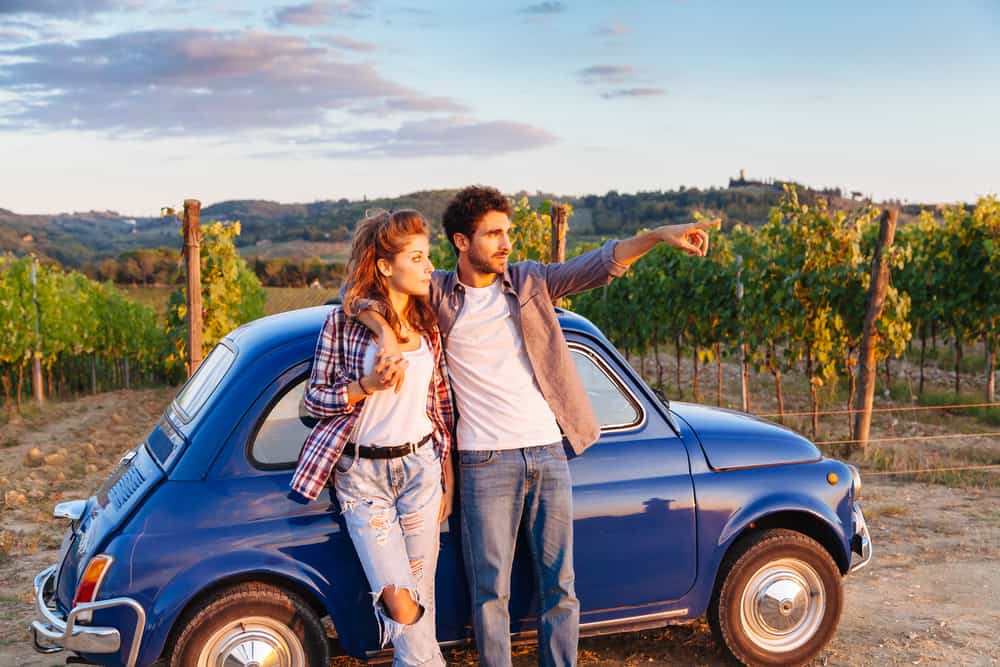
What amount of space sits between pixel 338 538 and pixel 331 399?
2.41 feet

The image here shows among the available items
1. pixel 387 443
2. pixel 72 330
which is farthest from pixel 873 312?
pixel 72 330

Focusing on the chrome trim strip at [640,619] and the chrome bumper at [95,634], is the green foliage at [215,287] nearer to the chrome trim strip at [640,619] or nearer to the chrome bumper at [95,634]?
the chrome bumper at [95,634]

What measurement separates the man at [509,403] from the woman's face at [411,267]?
31 centimetres

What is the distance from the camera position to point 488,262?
4156 mm

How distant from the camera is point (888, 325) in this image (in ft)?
41.1

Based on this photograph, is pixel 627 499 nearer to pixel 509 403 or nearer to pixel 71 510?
pixel 509 403

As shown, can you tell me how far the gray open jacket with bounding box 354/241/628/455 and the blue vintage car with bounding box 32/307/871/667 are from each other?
1.43ft

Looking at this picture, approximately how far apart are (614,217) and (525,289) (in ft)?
243

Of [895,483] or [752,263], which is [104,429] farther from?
[895,483]

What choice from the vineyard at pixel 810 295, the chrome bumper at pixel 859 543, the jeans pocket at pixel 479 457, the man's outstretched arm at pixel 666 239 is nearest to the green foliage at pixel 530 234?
the vineyard at pixel 810 295

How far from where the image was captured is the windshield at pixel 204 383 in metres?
4.48

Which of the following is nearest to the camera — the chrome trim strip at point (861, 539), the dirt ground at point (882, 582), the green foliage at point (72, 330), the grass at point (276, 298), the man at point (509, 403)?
the man at point (509, 403)

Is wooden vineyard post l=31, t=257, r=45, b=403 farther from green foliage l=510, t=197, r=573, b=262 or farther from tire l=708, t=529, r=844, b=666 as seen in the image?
tire l=708, t=529, r=844, b=666

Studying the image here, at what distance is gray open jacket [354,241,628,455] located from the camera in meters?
4.20
